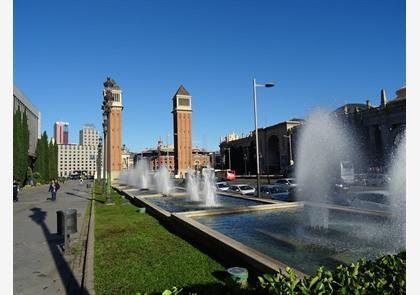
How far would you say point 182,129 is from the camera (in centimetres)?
10469

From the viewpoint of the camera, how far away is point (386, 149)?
61.7 meters

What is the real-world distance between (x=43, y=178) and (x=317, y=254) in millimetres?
73799

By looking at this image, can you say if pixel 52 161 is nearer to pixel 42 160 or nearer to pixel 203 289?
pixel 42 160

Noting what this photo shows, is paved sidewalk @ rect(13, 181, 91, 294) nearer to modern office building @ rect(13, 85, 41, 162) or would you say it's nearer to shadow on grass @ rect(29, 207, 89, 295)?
Result: shadow on grass @ rect(29, 207, 89, 295)

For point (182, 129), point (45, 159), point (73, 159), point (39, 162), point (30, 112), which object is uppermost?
point (30, 112)

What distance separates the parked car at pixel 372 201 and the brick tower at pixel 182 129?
296 ft

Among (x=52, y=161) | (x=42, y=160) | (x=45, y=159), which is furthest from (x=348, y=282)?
(x=52, y=161)

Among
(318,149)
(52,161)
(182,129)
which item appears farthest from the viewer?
(182,129)

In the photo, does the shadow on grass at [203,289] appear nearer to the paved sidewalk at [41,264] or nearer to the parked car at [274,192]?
the paved sidewalk at [41,264]

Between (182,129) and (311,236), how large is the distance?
96.7 meters

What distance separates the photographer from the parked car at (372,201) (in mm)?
13469
